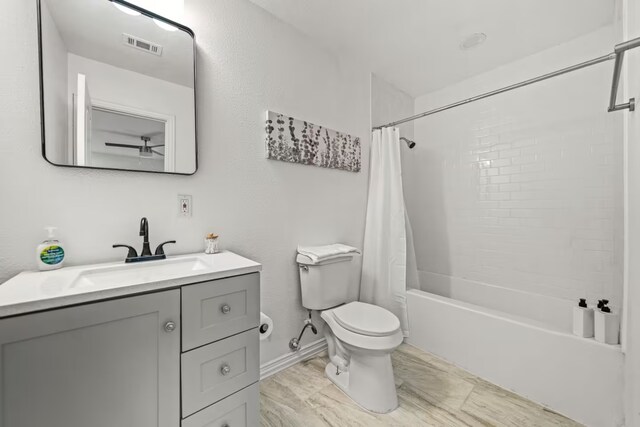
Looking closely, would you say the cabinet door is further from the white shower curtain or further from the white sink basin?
the white shower curtain

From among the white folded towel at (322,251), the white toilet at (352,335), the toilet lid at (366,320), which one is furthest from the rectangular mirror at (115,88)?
the toilet lid at (366,320)

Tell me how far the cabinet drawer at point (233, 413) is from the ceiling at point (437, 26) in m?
2.12

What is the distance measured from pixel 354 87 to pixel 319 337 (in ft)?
6.84

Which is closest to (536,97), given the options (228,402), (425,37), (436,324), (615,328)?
(425,37)

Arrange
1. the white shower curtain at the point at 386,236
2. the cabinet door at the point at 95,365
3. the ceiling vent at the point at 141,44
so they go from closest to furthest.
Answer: the cabinet door at the point at 95,365
the ceiling vent at the point at 141,44
the white shower curtain at the point at 386,236

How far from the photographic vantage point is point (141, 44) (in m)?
1.23

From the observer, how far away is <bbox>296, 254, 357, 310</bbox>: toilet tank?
1694 millimetres

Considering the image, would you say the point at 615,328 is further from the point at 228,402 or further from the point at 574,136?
the point at 228,402

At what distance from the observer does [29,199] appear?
100 cm

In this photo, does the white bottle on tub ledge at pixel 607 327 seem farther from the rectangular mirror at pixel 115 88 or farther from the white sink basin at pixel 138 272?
the rectangular mirror at pixel 115 88

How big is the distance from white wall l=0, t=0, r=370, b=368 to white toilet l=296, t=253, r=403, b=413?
0.65 feet

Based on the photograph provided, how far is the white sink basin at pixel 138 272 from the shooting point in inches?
34.0

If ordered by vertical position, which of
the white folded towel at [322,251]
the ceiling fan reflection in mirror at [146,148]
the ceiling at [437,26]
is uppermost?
the ceiling at [437,26]

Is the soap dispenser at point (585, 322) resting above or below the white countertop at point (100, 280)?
below
